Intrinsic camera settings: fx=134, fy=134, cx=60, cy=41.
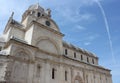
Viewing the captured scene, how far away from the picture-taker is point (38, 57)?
2208 cm

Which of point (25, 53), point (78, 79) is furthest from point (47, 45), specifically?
point (78, 79)


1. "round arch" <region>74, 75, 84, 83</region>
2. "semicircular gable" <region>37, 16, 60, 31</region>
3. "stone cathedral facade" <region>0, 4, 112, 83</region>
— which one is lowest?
"round arch" <region>74, 75, 84, 83</region>

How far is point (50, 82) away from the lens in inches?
870

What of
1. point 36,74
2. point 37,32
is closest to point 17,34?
point 37,32

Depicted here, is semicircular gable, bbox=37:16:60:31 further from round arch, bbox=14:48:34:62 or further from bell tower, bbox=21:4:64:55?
round arch, bbox=14:48:34:62

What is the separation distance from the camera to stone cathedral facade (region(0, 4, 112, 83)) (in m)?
18.9

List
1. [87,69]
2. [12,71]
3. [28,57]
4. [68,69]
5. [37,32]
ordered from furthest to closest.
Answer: [87,69] < [68,69] < [37,32] < [28,57] < [12,71]

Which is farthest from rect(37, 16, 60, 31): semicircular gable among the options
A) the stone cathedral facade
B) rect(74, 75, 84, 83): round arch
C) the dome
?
rect(74, 75, 84, 83): round arch

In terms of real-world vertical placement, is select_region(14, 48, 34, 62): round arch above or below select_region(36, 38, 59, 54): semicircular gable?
below

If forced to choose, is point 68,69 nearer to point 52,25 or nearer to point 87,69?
point 87,69

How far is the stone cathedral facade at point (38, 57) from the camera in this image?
62.1ft

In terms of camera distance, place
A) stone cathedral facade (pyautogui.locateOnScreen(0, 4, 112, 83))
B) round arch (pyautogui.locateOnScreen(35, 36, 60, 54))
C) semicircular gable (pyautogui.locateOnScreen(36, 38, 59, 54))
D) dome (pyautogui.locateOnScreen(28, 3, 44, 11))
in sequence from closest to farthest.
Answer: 1. stone cathedral facade (pyautogui.locateOnScreen(0, 4, 112, 83))
2. semicircular gable (pyautogui.locateOnScreen(36, 38, 59, 54))
3. round arch (pyautogui.locateOnScreen(35, 36, 60, 54))
4. dome (pyautogui.locateOnScreen(28, 3, 44, 11))

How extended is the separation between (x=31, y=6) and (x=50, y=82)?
19.2 meters

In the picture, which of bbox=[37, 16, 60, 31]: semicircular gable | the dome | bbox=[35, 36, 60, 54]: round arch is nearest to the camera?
bbox=[35, 36, 60, 54]: round arch
